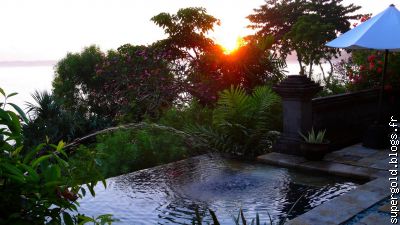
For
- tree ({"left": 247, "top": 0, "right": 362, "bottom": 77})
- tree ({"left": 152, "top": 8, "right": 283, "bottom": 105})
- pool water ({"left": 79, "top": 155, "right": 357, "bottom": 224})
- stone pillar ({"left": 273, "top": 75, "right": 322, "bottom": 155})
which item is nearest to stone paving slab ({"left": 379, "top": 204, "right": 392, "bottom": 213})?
pool water ({"left": 79, "top": 155, "right": 357, "bottom": 224})

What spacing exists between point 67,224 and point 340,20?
4227 centimetres

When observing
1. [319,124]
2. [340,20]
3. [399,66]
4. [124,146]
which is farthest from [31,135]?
[340,20]

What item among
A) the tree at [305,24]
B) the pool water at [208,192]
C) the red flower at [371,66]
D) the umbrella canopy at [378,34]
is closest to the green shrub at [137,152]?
the pool water at [208,192]

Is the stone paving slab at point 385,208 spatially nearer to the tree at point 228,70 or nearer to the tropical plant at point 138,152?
the tropical plant at point 138,152

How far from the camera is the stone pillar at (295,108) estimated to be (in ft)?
24.3

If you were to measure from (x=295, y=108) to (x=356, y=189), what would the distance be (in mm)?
2484

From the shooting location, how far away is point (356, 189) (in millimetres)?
5383

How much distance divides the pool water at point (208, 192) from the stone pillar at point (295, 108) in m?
0.89

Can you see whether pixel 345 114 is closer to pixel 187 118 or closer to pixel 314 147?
pixel 314 147

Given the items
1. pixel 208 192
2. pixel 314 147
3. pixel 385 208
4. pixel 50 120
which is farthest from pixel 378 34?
pixel 50 120

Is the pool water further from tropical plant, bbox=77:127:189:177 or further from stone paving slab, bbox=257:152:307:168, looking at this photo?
tropical plant, bbox=77:127:189:177

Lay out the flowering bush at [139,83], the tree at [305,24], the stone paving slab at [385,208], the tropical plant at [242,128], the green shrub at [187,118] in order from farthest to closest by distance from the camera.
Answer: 1. the tree at [305,24]
2. the flowering bush at [139,83]
3. the green shrub at [187,118]
4. the tropical plant at [242,128]
5. the stone paving slab at [385,208]

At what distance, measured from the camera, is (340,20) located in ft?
132

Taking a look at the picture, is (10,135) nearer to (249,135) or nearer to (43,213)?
(43,213)
